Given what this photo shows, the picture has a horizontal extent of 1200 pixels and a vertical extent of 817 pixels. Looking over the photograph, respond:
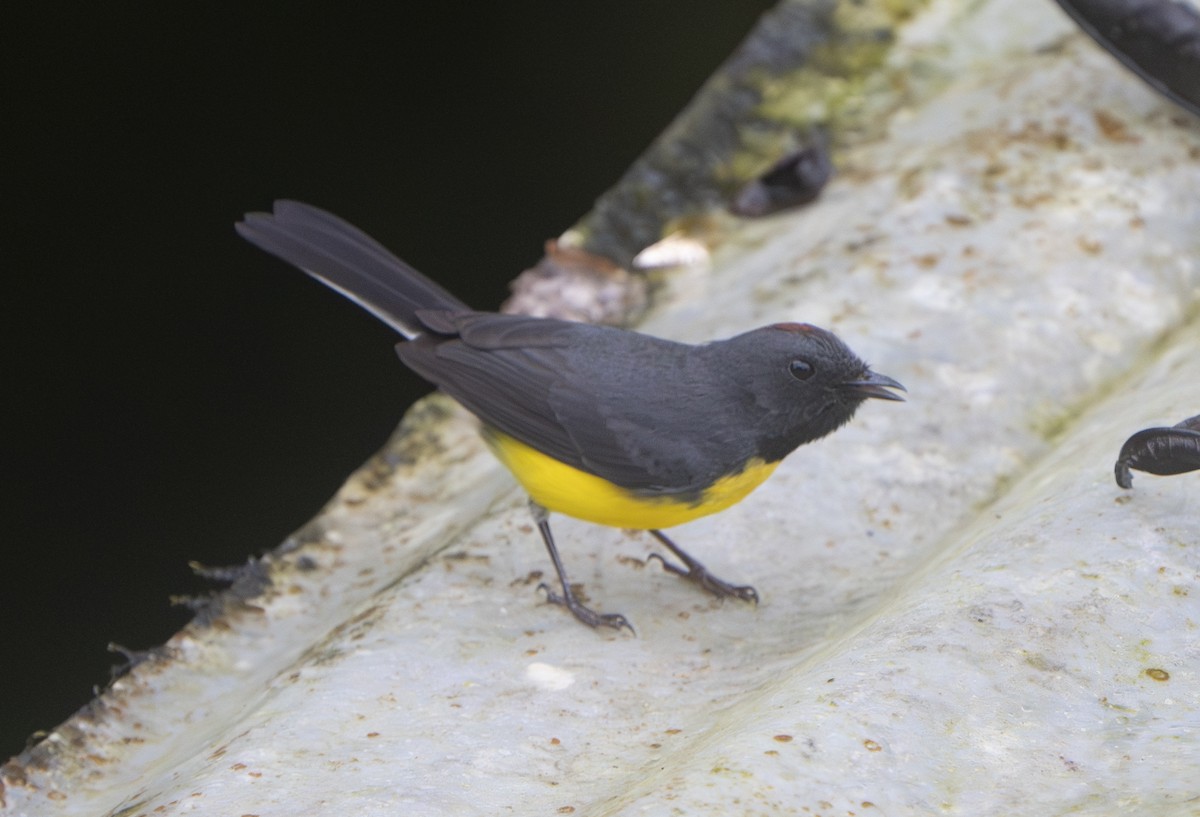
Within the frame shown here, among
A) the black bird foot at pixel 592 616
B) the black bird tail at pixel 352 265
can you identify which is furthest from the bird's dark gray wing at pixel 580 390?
the black bird foot at pixel 592 616

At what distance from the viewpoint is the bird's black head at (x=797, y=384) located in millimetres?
3510

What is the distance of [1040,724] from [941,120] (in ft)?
11.5

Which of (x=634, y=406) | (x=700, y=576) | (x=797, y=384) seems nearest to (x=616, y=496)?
(x=634, y=406)

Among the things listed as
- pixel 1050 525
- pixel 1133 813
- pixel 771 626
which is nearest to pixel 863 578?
pixel 771 626

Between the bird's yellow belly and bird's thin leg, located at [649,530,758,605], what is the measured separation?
0.19m

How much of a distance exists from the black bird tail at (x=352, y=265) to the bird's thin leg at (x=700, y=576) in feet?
3.22

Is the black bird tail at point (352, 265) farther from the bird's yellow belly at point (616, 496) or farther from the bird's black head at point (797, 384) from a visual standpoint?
the bird's black head at point (797, 384)

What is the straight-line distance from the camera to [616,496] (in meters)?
3.60

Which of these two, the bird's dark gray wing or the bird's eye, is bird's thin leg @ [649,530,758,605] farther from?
the bird's eye

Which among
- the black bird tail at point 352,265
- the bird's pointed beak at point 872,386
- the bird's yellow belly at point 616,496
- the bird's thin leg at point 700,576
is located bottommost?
the bird's thin leg at point 700,576

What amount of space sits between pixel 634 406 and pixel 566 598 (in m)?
0.57

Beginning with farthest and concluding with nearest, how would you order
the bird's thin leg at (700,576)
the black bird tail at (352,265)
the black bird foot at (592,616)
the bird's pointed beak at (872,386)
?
the black bird tail at (352,265)
the bird's thin leg at (700,576)
the black bird foot at (592,616)
the bird's pointed beak at (872,386)

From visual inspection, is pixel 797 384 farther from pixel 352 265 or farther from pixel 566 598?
pixel 352 265

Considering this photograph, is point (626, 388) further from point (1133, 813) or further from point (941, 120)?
point (941, 120)
